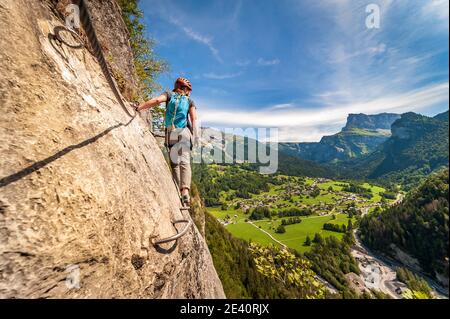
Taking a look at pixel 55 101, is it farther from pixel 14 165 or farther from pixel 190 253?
pixel 190 253

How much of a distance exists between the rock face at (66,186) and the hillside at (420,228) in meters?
185

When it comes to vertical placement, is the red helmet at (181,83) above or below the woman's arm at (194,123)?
above

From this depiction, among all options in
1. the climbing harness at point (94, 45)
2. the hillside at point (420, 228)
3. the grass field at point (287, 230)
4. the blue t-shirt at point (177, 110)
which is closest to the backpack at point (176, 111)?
the blue t-shirt at point (177, 110)

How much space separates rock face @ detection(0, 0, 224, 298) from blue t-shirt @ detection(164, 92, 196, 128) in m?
1.59

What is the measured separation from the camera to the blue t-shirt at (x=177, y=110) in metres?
7.55

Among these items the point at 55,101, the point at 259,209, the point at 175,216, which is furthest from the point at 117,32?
the point at 259,209

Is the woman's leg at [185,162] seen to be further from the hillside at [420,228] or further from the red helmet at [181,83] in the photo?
the hillside at [420,228]

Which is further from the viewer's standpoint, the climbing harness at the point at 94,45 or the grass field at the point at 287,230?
the grass field at the point at 287,230

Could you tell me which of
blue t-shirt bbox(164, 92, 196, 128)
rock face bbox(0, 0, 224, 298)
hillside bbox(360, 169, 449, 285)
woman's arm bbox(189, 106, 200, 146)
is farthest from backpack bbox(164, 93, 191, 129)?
hillside bbox(360, 169, 449, 285)

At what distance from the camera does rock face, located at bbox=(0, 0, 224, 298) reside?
3293 mm

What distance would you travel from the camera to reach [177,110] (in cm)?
761
